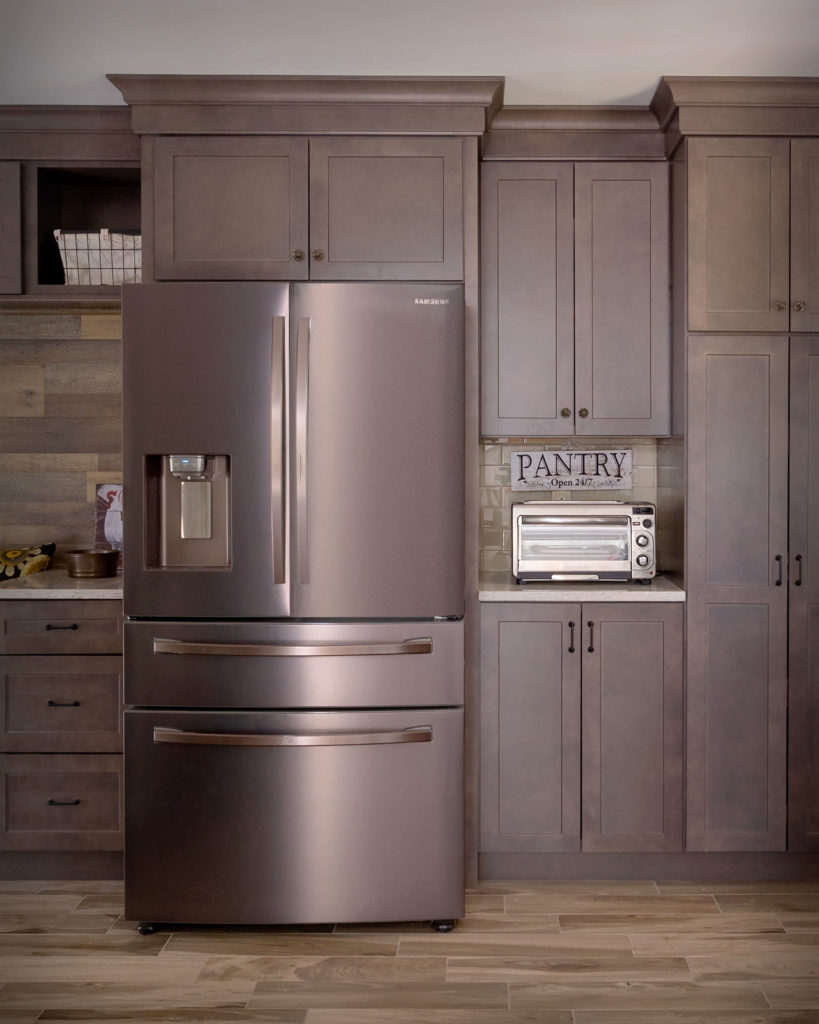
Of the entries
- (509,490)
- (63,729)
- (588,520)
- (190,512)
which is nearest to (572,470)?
(509,490)

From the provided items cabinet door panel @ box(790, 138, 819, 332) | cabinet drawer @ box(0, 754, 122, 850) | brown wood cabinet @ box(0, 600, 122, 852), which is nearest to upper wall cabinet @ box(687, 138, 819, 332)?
cabinet door panel @ box(790, 138, 819, 332)

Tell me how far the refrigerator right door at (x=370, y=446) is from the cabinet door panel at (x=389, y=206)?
290mm

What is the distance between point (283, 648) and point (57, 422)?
1.53 metres

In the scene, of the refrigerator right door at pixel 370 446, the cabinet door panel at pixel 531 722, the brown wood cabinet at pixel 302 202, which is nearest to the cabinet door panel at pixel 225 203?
the brown wood cabinet at pixel 302 202

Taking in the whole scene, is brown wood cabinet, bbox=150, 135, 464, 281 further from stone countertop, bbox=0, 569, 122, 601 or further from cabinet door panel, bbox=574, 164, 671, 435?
stone countertop, bbox=0, 569, 122, 601

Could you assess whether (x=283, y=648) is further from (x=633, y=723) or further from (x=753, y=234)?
(x=753, y=234)

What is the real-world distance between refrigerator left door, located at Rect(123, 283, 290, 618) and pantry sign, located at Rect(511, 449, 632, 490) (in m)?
1.20

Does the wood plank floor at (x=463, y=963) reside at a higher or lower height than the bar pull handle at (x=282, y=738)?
lower

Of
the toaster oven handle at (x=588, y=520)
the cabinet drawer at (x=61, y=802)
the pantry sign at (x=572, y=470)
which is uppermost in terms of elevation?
the pantry sign at (x=572, y=470)

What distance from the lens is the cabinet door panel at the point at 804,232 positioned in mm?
2756

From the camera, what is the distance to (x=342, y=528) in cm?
245

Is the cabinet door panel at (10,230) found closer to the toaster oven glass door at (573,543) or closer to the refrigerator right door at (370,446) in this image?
the refrigerator right door at (370,446)

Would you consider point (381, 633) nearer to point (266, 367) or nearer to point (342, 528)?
point (342, 528)

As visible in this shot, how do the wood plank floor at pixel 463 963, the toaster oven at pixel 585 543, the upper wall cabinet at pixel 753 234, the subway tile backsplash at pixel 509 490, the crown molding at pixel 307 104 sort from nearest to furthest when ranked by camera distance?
1. the wood plank floor at pixel 463 963
2. the crown molding at pixel 307 104
3. the upper wall cabinet at pixel 753 234
4. the toaster oven at pixel 585 543
5. the subway tile backsplash at pixel 509 490
